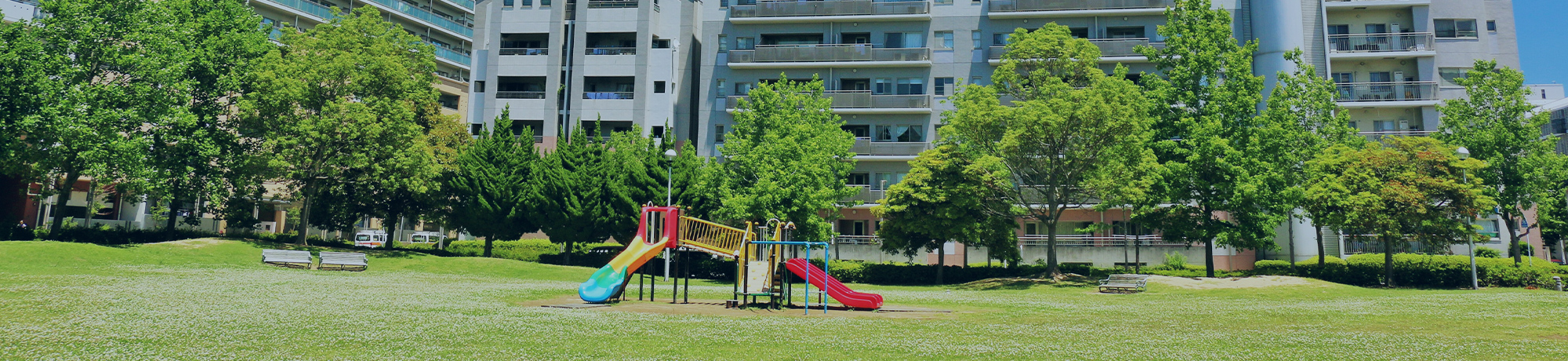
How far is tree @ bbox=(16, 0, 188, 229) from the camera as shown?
38.0m

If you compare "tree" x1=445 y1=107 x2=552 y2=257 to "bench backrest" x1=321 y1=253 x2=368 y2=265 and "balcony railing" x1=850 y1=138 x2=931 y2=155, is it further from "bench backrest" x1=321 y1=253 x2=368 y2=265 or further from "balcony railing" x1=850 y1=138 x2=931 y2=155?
"balcony railing" x1=850 y1=138 x2=931 y2=155

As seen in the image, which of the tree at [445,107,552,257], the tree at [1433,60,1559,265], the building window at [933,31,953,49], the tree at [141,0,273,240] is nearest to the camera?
the tree at [141,0,273,240]

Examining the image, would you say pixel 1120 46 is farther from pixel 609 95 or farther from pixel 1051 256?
pixel 609 95

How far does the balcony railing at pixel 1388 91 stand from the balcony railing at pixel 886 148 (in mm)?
27161

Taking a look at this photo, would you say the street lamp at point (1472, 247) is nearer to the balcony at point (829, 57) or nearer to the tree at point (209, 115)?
the balcony at point (829, 57)

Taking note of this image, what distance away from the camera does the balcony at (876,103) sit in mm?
61938

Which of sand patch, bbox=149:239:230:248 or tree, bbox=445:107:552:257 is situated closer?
sand patch, bbox=149:239:230:248

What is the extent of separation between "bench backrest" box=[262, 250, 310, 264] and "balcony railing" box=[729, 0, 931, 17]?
114 feet

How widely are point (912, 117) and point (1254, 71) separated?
21.9m

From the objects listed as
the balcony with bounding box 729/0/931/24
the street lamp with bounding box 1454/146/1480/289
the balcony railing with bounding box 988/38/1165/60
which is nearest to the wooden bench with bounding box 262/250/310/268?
the balcony with bounding box 729/0/931/24

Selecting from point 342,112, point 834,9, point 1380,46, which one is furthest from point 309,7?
point 1380,46

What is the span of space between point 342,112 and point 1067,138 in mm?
35459

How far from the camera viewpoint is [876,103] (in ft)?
205

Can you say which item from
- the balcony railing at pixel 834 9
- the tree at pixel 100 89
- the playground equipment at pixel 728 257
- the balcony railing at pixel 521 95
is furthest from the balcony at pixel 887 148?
the tree at pixel 100 89
